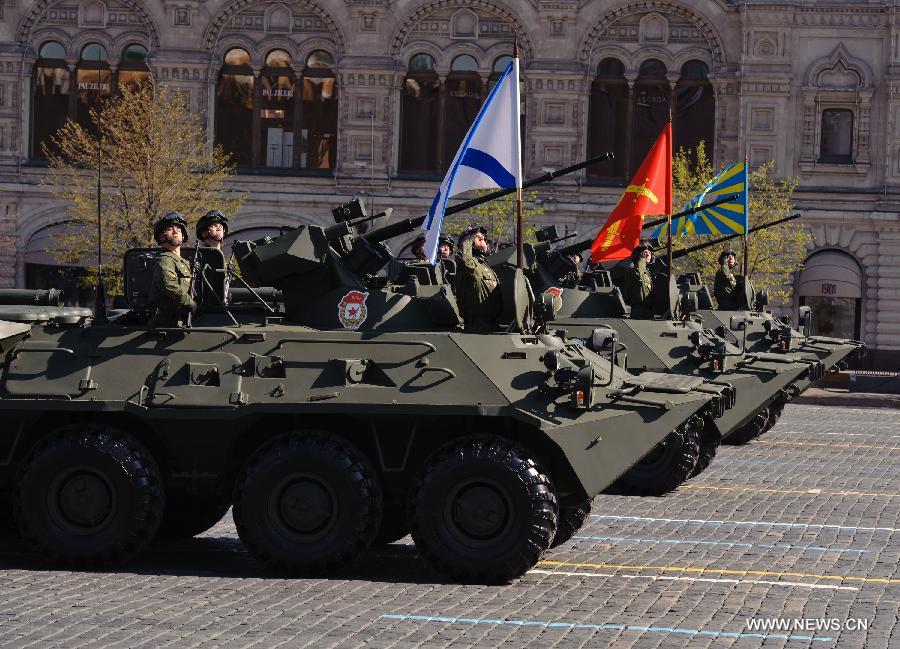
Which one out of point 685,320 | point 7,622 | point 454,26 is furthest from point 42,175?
point 7,622

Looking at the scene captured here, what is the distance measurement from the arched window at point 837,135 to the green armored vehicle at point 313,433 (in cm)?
3300

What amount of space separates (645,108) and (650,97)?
0.31 m

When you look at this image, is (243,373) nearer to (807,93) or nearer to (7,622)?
(7,622)

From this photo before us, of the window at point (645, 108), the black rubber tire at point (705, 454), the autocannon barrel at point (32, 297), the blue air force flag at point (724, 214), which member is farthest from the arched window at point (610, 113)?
the autocannon barrel at point (32, 297)

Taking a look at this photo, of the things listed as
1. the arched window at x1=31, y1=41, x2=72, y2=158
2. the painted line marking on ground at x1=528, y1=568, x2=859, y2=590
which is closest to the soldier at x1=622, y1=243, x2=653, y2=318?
the painted line marking on ground at x1=528, y1=568, x2=859, y2=590

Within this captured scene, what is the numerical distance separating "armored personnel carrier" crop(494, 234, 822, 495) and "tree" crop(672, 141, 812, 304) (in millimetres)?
18126

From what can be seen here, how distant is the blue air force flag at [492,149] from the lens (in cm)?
1372

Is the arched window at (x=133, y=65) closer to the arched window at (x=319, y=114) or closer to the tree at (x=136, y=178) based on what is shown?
→ the tree at (x=136, y=178)

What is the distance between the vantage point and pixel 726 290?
26.5m

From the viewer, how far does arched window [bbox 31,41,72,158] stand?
44.6 meters

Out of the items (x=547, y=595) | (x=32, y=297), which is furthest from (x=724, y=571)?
(x=32, y=297)

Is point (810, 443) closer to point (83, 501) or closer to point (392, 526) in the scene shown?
point (392, 526)

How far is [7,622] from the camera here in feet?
32.5

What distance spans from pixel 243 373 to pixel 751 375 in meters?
8.65
